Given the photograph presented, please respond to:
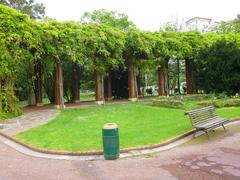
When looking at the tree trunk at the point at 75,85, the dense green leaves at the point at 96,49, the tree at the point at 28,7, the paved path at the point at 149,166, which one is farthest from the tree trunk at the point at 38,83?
the tree at the point at 28,7

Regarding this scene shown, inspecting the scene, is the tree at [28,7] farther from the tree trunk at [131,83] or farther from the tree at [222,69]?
the tree at [222,69]

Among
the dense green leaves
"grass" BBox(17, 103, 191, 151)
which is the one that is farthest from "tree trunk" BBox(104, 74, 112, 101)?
"grass" BBox(17, 103, 191, 151)

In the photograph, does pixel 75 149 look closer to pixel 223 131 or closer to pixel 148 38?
pixel 223 131

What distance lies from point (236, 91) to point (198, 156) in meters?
13.6

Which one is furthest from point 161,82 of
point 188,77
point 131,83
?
point 131,83

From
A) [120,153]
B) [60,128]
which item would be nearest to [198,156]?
[120,153]

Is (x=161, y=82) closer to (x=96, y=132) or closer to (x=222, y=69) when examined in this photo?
(x=222, y=69)

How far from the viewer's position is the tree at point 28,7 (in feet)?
140

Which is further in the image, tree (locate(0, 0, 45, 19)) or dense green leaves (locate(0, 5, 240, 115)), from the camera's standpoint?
tree (locate(0, 0, 45, 19))

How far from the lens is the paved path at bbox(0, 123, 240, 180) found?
21.2ft

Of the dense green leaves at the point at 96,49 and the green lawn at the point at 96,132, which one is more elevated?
the dense green leaves at the point at 96,49

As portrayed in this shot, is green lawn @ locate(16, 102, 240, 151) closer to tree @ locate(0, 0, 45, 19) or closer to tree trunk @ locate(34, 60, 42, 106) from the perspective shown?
tree trunk @ locate(34, 60, 42, 106)

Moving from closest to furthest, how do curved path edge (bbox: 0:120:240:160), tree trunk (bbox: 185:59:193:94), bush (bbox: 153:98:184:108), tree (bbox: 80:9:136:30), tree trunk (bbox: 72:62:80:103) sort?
curved path edge (bbox: 0:120:240:160)
bush (bbox: 153:98:184:108)
tree trunk (bbox: 72:62:80:103)
tree trunk (bbox: 185:59:193:94)
tree (bbox: 80:9:136:30)

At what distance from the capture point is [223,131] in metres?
10.8
